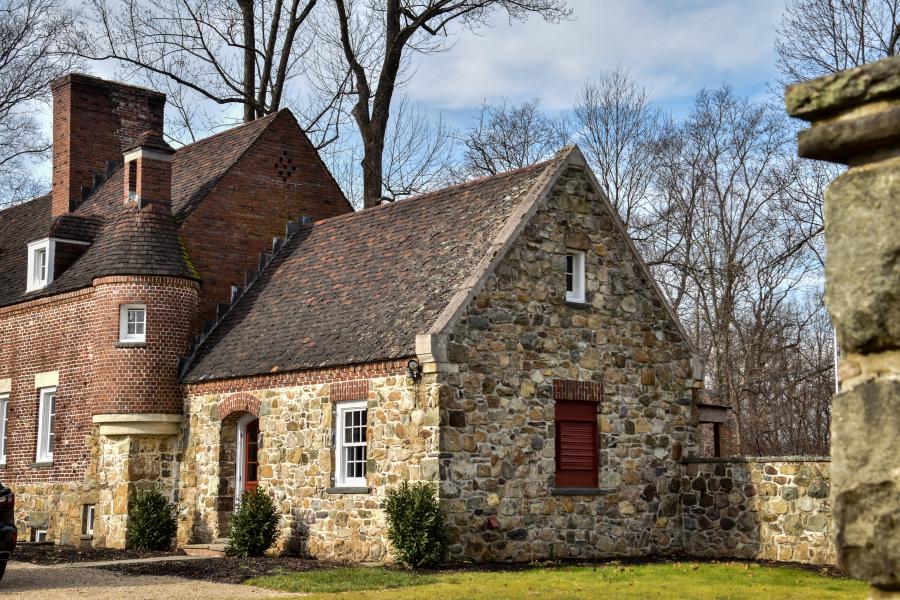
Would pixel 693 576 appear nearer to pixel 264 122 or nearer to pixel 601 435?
pixel 601 435

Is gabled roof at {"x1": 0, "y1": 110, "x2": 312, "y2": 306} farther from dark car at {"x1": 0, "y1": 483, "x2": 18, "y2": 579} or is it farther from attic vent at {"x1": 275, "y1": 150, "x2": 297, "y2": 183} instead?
dark car at {"x1": 0, "y1": 483, "x2": 18, "y2": 579}

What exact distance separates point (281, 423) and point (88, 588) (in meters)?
5.47

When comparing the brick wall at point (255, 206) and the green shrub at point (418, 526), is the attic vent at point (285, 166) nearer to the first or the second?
the brick wall at point (255, 206)

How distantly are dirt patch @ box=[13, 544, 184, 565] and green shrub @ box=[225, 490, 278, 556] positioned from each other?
1.91 metres

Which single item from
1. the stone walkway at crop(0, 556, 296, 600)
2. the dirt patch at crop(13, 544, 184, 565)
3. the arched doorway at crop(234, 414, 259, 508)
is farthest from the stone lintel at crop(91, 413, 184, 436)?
the stone walkway at crop(0, 556, 296, 600)

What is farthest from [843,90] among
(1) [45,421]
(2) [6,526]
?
(1) [45,421]

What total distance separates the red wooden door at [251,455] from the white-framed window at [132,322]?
115 inches

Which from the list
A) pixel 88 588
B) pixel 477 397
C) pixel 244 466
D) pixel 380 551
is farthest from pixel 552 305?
pixel 88 588

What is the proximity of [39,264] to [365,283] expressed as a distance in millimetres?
9166

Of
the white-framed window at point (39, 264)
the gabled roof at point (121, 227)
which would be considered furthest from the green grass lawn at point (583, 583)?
the white-framed window at point (39, 264)

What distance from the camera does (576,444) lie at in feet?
59.4

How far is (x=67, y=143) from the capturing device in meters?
26.9

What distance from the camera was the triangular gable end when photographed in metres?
16.3

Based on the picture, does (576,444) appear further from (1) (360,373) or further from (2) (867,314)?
(2) (867,314)
